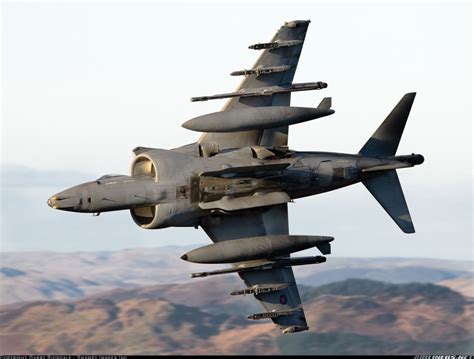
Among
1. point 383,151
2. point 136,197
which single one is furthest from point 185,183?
point 383,151

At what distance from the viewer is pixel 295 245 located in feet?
114

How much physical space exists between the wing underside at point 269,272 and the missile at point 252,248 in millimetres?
1072

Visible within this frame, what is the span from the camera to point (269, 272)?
36.6 meters

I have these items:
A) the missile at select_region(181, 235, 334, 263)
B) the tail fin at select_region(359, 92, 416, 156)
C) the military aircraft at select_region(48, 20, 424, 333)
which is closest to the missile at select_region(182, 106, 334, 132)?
the military aircraft at select_region(48, 20, 424, 333)

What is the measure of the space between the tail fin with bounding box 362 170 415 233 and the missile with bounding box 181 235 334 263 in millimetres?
2630

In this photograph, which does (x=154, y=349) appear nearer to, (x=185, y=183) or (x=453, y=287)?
(x=453, y=287)

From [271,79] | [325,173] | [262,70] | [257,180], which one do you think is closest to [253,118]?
[257,180]

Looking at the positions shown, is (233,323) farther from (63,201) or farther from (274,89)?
(63,201)

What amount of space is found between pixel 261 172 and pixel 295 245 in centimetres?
234

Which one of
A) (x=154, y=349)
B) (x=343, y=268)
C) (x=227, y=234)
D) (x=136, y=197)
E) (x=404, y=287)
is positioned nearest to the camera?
(x=136, y=197)

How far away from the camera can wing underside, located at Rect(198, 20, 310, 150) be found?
1390 inches

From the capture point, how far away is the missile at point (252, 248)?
33.2m

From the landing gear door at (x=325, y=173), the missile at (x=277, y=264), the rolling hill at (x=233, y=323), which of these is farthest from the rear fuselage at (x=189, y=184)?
the rolling hill at (x=233, y=323)

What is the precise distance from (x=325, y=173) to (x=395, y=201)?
105 inches
